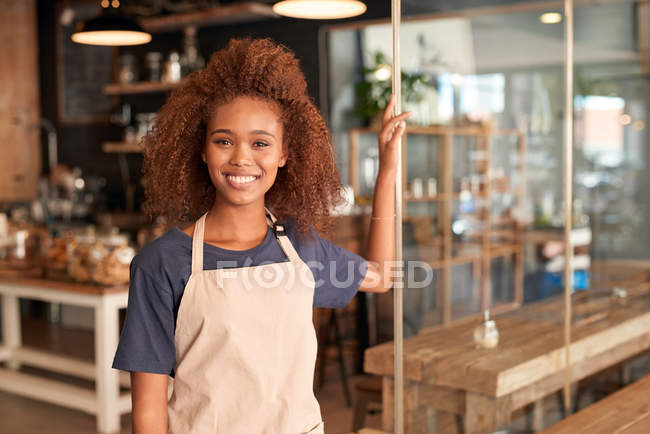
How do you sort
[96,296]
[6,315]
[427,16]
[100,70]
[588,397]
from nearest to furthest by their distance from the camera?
1. [588,397]
2. [427,16]
3. [96,296]
4. [6,315]
5. [100,70]

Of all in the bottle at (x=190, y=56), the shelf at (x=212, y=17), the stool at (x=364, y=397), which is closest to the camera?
the stool at (x=364, y=397)

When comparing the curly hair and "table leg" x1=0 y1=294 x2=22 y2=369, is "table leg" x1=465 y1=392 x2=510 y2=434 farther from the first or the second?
"table leg" x1=0 y1=294 x2=22 y2=369

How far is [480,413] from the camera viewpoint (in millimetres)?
2010

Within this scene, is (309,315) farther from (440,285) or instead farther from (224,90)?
(440,285)

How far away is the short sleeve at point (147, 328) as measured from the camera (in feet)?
4.53

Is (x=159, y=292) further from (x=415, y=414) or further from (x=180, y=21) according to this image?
(x=180, y=21)

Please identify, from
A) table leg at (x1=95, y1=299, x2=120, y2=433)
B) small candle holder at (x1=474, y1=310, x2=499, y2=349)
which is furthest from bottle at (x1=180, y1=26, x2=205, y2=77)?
small candle holder at (x1=474, y1=310, x2=499, y2=349)

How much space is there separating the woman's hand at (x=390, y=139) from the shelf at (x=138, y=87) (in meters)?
4.40

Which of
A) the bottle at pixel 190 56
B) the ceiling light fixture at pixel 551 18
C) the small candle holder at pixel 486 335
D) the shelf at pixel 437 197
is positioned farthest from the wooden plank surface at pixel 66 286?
the ceiling light fixture at pixel 551 18

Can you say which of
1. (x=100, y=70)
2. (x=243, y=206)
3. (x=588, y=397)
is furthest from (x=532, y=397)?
(x=100, y=70)

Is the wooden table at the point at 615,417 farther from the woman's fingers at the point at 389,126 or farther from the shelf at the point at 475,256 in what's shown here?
the shelf at the point at 475,256

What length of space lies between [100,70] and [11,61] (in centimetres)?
86

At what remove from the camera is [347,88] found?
17.7 feet

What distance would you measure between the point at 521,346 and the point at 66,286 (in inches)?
89.1
